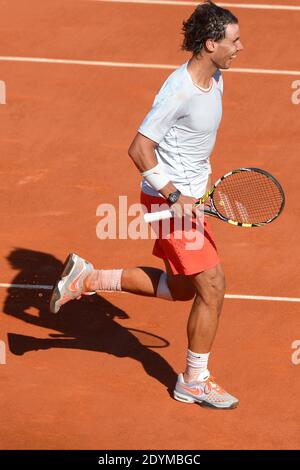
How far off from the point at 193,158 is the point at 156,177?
36 centimetres

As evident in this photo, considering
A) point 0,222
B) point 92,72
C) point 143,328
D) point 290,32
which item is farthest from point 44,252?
point 290,32

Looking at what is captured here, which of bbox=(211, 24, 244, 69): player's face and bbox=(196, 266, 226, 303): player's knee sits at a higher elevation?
bbox=(211, 24, 244, 69): player's face

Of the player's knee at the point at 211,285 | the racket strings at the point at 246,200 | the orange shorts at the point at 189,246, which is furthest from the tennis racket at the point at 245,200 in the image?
the player's knee at the point at 211,285

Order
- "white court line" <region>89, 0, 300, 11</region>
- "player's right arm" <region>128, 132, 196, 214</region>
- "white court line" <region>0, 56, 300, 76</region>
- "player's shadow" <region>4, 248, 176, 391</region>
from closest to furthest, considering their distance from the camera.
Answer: "player's right arm" <region>128, 132, 196, 214</region> < "player's shadow" <region>4, 248, 176, 391</region> < "white court line" <region>0, 56, 300, 76</region> < "white court line" <region>89, 0, 300, 11</region>

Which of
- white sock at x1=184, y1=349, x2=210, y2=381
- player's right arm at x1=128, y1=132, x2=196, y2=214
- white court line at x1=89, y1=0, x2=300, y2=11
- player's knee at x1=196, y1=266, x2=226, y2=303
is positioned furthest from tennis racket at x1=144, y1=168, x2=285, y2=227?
white court line at x1=89, y1=0, x2=300, y2=11

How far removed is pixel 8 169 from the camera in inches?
450

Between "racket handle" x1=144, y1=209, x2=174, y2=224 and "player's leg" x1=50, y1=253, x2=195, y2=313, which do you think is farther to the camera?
"player's leg" x1=50, y1=253, x2=195, y2=313

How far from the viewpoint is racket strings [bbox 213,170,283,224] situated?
864 centimetres

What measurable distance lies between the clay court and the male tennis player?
427mm

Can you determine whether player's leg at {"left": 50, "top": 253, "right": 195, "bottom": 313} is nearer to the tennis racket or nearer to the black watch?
the tennis racket

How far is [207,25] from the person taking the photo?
24.1 ft

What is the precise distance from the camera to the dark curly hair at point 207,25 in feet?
24.0

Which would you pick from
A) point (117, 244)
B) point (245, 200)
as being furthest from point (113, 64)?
point (245, 200)

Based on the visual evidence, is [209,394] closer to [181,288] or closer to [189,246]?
[181,288]
